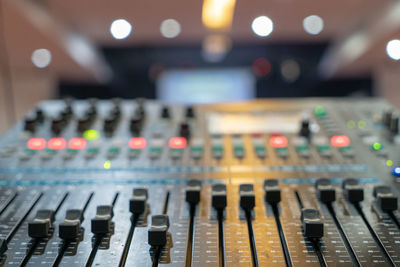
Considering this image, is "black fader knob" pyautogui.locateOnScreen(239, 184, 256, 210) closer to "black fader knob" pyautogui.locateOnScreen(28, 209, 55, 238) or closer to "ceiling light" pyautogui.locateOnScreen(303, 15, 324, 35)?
"black fader knob" pyautogui.locateOnScreen(28, 209, 55, 238)

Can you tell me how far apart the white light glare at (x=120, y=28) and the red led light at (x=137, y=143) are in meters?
1.92

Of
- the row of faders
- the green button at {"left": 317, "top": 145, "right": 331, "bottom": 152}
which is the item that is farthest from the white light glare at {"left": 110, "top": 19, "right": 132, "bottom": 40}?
the row of faders

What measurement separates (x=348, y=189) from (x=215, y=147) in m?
0.39

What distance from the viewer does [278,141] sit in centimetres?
130

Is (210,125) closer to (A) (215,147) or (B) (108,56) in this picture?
(A) (215,147)

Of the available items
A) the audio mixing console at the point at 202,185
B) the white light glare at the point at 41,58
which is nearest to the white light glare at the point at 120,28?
the white light glare at the point at 41,58

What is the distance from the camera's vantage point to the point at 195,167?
1.19m

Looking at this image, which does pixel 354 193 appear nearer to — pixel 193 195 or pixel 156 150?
pixel 193 195

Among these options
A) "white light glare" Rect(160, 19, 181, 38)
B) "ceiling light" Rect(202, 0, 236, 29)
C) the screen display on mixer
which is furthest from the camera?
the screen display on mixer

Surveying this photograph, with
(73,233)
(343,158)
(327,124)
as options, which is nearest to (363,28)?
(327,124)

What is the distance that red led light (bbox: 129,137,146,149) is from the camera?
4.24 feet

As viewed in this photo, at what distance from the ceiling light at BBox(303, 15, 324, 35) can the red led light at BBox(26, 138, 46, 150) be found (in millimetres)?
2162

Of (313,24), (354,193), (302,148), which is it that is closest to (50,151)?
(302,148)

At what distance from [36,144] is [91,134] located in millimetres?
153
